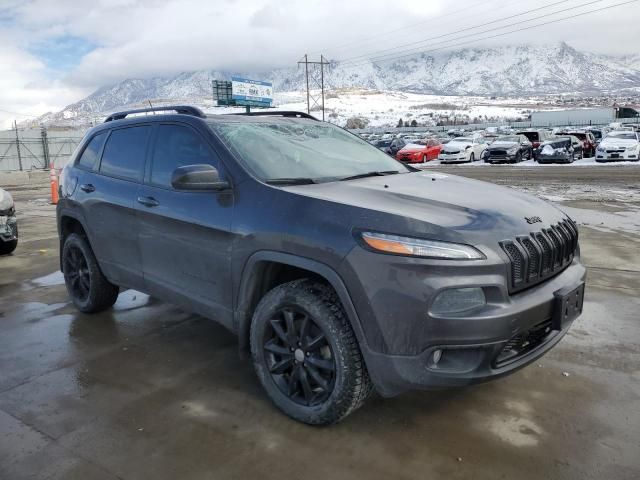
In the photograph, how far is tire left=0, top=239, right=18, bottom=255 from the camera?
739 cm

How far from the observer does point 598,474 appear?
2582 millimetres

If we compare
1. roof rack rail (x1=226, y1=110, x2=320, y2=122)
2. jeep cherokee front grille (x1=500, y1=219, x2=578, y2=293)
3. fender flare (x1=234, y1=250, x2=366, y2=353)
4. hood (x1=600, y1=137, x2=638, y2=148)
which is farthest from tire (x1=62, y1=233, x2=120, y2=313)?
hood (x1=600, y1=137, x2=638, y2=148)

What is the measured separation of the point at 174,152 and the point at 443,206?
77.4 inches

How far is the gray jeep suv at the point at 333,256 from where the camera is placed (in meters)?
2.58

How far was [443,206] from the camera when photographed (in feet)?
9.52

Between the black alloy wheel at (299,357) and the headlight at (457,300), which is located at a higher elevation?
the headlight at (457,300)

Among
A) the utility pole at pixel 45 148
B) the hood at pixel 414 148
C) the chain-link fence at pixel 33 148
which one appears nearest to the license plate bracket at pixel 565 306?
the hood at pixel 414 148

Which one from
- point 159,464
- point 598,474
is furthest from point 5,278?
point 598,474

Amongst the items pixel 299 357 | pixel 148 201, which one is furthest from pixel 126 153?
pixel 299 357

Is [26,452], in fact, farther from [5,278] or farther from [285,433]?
[5,278]

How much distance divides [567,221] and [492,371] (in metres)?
1.21

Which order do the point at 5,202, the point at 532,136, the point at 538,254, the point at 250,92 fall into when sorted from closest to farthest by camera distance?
the point at 538,254, the point at 5,202, the point at 532,136, the point at 250,92

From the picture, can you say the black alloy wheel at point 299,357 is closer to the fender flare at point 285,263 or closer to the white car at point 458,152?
the fender flare at point 285,263

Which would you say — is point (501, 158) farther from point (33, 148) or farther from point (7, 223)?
point (33, 148)
